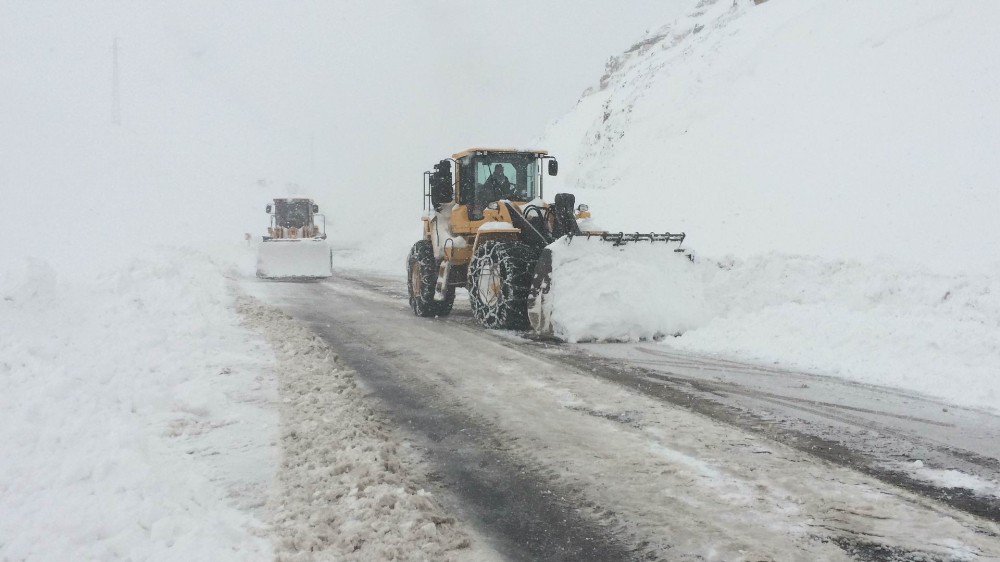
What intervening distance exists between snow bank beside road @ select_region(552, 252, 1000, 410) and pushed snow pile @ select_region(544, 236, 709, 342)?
0.01 meters

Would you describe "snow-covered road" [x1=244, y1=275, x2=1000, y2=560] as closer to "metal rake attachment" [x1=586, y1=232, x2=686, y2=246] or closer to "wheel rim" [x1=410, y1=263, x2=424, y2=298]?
"metal rake attachment" [x1=586, y1=232, x2=686, y2=246]

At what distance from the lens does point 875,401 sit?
5.23 m

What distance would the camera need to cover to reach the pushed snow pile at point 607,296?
26.2 ft

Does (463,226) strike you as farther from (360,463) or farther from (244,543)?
(244,543)

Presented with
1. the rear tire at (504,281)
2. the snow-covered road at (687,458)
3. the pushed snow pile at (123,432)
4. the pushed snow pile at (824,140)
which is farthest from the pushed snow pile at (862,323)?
the pushed snow pile at (123,432)

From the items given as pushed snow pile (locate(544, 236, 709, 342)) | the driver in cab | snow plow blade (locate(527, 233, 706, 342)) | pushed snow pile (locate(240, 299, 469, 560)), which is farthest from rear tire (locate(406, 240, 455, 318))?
pushed snow pile (locate(240, 299, 469, 560))

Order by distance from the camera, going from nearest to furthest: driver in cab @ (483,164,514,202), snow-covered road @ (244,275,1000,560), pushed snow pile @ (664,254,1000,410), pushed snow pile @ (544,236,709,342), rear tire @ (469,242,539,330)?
snow-covered road @ (244,275,1000,560)
pushed snow pile @ (664,254,1000,410)
pushed snow pile @ (544,236,709,342)
rear tire @ (469,242,539,330)
driver in cab @ (483,164,514,202)

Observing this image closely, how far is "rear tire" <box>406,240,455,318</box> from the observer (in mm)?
10438

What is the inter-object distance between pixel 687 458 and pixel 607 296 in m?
4.33

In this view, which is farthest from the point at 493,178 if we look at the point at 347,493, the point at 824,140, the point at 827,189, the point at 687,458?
the point at 824,140

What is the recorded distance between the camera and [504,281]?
862cm

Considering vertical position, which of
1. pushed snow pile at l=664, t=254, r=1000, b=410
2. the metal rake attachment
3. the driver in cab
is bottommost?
pushed snow pile at l=664, t=254, r=1000, b=410

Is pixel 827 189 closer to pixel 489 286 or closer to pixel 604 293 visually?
pixel 604 293

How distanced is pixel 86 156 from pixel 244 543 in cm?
4869
